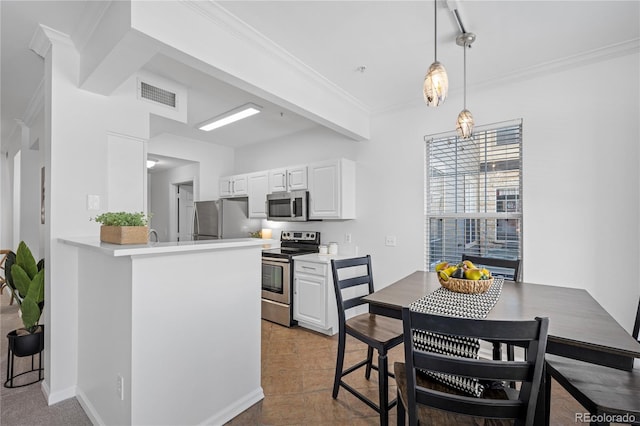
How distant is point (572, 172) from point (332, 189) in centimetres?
232

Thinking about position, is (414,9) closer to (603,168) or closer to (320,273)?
(603,168)

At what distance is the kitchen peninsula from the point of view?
1581 mm

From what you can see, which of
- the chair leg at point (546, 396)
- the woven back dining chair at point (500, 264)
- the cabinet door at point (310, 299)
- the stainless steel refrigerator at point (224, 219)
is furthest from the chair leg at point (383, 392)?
the stainless steel refrigerator at point (224, 219)

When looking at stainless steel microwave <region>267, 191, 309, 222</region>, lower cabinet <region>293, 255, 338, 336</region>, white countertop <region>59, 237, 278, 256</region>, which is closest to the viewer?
white countertop <region>59, 237, 278, 256</region>

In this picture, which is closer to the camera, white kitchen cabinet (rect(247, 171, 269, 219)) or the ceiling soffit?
the ceiling soffit

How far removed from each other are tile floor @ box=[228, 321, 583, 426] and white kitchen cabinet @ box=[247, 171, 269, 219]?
1957mm

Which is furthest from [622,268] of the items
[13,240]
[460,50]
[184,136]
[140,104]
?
[13,240]

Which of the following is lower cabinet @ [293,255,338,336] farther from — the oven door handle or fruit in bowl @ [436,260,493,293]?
fruit in bowl @ [436,260,493,293]

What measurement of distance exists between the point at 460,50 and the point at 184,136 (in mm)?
4038

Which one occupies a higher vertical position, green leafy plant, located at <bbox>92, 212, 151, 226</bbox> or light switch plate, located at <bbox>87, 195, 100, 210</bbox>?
light switch plate, located at <bbox>87, 195, 100, 210</bbox>

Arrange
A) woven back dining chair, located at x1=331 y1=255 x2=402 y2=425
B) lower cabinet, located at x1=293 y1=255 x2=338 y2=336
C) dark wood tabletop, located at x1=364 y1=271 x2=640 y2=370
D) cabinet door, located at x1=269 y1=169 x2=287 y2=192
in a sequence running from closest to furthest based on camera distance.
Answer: dark wood tabletop, located at x1=364 y1=271 x2=640 y2=370, woven back dining chair, located at x1=331 y1=255 x2=402 y2=425, lower cabinet, located at x1=293 y1=255 x2=338 y2=336, cabinet door, located at x1=269 y1=169 x2=287 y2=192

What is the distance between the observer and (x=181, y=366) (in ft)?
5.72

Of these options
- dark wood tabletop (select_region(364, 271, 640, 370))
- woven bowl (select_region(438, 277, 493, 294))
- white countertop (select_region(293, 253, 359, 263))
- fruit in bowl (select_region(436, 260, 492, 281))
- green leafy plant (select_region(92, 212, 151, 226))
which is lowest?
white countertop (select_region(293, 253, 359, 263))

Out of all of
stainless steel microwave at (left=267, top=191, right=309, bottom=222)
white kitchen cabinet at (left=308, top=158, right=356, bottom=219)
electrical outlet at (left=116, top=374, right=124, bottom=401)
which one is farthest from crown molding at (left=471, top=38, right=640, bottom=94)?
electrical outlet at (left=116, top=374, right=124, bottom=401)
